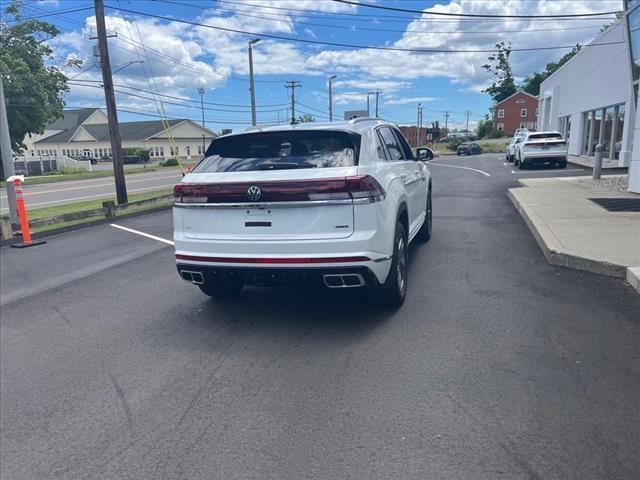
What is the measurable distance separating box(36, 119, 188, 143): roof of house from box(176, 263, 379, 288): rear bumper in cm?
8217

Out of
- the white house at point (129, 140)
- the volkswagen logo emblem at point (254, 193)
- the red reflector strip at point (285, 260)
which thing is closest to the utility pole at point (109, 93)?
the red reflector strip at point (285, 260)

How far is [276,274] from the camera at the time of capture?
14.6 ft

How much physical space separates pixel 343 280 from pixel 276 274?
1.92 ft

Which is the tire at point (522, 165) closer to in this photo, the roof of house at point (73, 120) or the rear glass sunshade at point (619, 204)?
the rear glass sunshade at point (619, 204)

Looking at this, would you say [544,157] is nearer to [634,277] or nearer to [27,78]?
[634,277]

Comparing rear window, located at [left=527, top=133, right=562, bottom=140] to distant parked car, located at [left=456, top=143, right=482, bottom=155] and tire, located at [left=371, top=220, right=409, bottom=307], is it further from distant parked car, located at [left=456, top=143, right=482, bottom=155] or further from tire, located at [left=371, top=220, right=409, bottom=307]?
distant parked car, located at [left=456, top=143, right=482, bottom=155]

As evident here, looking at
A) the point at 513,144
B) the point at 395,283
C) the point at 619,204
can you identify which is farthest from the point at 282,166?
the point at 513,144

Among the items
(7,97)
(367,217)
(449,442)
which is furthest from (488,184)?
(7,97)

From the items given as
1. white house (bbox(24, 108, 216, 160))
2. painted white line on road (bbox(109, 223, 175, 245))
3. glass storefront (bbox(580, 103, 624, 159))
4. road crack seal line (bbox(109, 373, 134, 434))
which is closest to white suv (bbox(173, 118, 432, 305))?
road crack seal line (bbox(109, 373, 134, 434))

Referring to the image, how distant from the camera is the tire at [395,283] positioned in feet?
15.8

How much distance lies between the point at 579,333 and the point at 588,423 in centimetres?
154

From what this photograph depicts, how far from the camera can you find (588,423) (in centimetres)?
309

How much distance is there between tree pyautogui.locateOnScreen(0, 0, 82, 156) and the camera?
40.5 meters

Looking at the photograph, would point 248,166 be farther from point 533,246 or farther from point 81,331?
point 533,246
